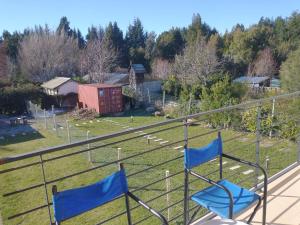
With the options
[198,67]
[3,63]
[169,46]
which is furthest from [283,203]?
[169,46]

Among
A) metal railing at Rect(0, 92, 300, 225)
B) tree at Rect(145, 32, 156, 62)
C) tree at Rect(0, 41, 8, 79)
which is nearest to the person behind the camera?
metal railing at Rect(0, 92, 300, 225)

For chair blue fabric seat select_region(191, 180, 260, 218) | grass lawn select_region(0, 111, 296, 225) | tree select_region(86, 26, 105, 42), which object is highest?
tree select_region(86, 26, 105, 42)

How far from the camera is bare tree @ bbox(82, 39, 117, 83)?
24.4 meters

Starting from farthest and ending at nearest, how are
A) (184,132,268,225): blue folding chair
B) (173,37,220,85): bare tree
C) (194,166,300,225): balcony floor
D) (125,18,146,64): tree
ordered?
1. (125,18,146,64): tree
2. (173,37,220,85): bare tree
3. (194,166,300,225): balcony floor
4. (184,132,268,225): blue folding chair

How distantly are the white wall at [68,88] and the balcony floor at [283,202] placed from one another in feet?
62.6

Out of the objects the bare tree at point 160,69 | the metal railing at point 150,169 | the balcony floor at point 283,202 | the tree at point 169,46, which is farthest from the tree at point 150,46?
the balcony floor at point 283,202

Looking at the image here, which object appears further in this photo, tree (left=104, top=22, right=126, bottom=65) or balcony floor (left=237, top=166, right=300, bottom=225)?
tree (left=104, top=22, right=126, bottom=65)

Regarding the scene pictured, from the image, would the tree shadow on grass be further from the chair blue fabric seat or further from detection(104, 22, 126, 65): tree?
detection(104, 22, 126, 65): tree

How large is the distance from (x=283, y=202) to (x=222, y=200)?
3.10ft

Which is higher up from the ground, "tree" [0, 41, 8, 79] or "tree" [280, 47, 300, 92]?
"tree" [0, 41, 8, 79]

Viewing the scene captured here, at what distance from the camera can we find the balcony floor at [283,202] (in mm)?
2484

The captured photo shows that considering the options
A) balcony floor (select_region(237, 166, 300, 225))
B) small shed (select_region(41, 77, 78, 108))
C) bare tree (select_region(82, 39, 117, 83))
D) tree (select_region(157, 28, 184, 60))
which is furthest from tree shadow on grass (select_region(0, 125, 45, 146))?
tree (select_region(157, 28, 184, 60))

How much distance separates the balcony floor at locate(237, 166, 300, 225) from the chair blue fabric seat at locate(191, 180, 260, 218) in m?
0.37

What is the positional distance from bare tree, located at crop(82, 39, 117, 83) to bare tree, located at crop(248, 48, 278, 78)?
41.3 feet
